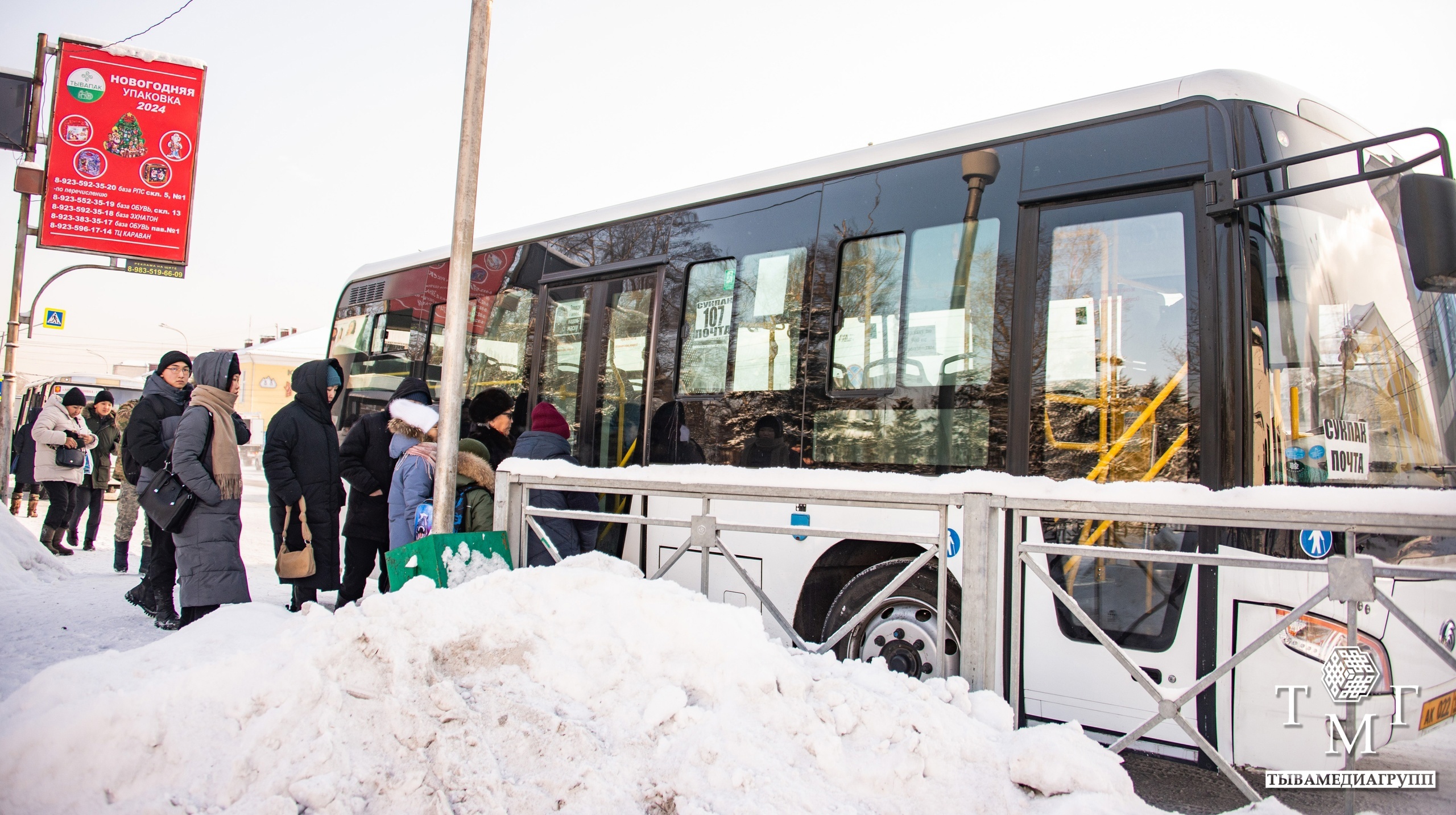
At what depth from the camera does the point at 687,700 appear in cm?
323

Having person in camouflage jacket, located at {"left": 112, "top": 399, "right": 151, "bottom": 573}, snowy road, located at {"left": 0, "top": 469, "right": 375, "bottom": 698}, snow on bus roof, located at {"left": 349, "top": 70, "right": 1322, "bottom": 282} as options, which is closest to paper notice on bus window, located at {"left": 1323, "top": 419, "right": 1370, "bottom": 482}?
snow on bus roof, located at {"left": 349, "top": 70, "right": 1322, "bottom": 282}

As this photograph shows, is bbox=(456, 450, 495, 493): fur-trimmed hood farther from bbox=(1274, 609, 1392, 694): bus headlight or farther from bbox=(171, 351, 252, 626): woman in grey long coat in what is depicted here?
bbox=(1274, 609, 1392, 694): bus headlight

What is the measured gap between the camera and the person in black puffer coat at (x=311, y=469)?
19.1ft

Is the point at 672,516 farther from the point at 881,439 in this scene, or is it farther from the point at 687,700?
the point at 687,700

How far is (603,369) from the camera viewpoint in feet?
23.0

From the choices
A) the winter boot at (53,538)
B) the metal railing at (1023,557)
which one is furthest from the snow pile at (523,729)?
the winter boot at (53,538)

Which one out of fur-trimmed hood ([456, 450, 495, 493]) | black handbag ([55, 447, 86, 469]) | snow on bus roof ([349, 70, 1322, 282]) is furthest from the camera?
black handbag ([55, 447, 86, 469])

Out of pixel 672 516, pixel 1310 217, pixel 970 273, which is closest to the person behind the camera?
A: pixel 1310 217

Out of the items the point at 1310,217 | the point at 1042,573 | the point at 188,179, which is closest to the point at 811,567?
the point at 1042,573

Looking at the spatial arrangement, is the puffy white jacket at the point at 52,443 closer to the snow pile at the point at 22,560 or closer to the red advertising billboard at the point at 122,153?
the snow pile at the point at 22,560

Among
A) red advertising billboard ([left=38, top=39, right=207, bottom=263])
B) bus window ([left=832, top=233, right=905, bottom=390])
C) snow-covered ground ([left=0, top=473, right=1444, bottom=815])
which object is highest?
red advertising billboard ([left=38, top=39, right=207, bottom=263])

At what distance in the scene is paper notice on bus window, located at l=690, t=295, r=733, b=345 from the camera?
617 cm

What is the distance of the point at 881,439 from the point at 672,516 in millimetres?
1623

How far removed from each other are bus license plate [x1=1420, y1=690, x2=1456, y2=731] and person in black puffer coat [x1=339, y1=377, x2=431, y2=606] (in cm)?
599
